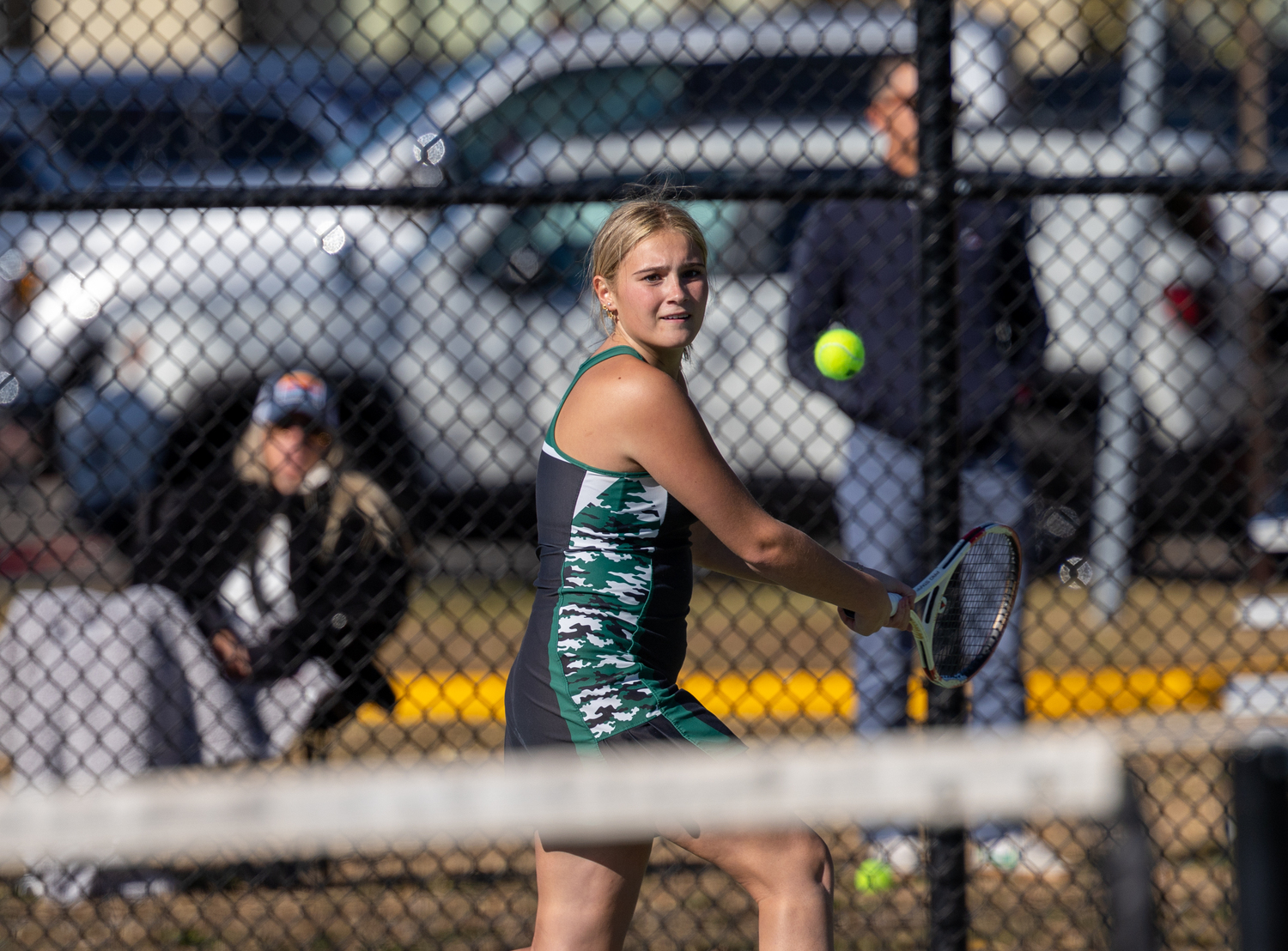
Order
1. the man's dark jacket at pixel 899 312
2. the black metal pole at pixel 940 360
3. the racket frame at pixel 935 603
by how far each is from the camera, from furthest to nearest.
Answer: the man's dark jacket at pixel 899 312, the black metal pole at pixel 940 360, the racket frame at pixel 935 603

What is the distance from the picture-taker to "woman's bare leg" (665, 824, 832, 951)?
6.81 ft

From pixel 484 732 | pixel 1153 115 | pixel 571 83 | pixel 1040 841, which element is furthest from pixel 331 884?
pixel 1153 115

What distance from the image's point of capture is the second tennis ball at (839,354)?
3354mm

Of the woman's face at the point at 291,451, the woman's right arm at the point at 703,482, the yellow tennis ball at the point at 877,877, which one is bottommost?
the yellow tennis ball at the point at 877,877

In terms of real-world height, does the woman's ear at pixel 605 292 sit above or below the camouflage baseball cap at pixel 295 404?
below

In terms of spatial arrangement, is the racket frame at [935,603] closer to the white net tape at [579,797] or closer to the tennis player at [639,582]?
the tennis player at [639,582]

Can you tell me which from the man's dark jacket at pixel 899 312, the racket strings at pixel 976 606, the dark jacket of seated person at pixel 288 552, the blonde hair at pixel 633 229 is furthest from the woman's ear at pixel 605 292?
the dark jacket of seated person at pixel 288 552

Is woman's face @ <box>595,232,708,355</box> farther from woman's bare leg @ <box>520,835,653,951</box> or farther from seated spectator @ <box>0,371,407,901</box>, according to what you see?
seated spectator @ <box>0,371,407,901</box>

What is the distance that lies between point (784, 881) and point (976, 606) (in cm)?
81

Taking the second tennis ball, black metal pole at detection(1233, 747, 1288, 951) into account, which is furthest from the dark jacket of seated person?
black metal pole at detection(1233, 747, 1288, 951)

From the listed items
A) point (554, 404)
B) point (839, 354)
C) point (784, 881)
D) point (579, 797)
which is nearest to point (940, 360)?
point (839, 354)

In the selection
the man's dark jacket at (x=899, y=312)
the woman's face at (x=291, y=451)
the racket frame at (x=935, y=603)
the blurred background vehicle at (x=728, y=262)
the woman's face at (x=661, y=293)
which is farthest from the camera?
the blurred background vehicle at (x=728, y=262)

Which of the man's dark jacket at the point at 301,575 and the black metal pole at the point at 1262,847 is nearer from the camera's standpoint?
the black metal pole at the point at 1262,847

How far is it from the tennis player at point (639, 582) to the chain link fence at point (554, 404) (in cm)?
60
